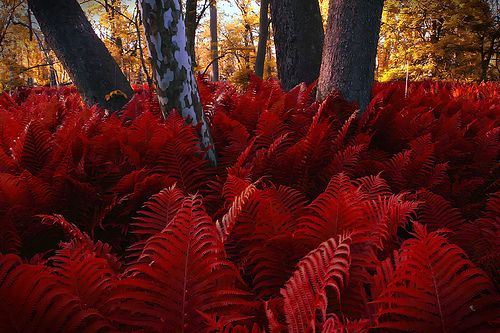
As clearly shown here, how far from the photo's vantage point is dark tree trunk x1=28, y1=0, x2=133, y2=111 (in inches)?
139

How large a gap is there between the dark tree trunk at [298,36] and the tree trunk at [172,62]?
234cm

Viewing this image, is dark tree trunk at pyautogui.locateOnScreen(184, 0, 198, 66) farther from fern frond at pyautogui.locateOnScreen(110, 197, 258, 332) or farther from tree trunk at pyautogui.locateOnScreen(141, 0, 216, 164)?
fern frond at pyautogui.locateOnScreen(110, 197, 258, 332)

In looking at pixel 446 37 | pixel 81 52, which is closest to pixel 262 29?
pixel 81 52

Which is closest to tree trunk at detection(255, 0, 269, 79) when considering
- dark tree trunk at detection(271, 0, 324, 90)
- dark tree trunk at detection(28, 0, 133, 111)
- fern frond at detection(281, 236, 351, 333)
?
dark tree trunk at detection(271, 0, 324, 90)

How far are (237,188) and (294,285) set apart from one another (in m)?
0.71

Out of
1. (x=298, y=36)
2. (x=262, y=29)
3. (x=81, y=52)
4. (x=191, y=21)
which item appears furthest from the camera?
(x=191, y=21)

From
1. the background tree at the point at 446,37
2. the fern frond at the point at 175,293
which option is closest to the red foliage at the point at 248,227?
the fern frond at the point at 175,293

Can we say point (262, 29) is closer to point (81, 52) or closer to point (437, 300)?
point (81, 52)

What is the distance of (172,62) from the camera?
2.25m

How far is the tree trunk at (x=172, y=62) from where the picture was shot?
216 cm

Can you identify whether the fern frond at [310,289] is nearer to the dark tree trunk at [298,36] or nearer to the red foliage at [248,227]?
the red foliage at [248,227]

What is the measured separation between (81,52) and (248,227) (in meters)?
2.99

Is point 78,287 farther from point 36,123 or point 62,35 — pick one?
point 62,35

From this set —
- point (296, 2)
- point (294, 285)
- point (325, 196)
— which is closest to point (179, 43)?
Result: point (325, 196)
